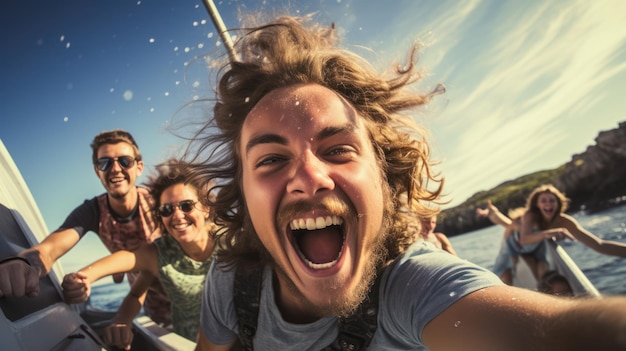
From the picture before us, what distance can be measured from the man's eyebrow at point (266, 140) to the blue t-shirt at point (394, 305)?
626 millimetres

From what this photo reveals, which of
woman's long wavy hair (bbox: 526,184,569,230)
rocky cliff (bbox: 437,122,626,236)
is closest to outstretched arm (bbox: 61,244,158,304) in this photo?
woman's long wavy hair (bbox: 526,184,569,230)

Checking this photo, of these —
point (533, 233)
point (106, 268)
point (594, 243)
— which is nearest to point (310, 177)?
point (106, 268)

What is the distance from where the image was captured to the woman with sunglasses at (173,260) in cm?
266

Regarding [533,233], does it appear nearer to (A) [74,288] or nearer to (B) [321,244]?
(B) [321,244]

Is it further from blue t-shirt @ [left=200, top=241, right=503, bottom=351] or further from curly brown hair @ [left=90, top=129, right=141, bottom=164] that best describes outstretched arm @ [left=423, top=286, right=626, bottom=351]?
curly brown hair @ [left=90, top=129, right=141, bottom=164]

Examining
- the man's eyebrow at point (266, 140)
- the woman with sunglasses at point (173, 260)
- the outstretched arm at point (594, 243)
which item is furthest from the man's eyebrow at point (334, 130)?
the outstretched arm at point (594, 243)

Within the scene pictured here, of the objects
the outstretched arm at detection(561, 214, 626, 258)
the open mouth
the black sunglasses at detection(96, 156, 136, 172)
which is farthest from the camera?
the outstretched arm at detection(561, 214, 626, 258)

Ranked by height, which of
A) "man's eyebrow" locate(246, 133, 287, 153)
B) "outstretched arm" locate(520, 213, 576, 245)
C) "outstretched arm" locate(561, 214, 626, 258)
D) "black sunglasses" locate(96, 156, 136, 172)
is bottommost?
"outstretched arm" locate(561, 214, 626, 258)

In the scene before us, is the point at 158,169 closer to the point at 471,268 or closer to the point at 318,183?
the point at 318,183

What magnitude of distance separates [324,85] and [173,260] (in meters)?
1.87

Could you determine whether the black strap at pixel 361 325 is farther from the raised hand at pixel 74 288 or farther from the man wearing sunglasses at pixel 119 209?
the man wearing sunglasses at pixel 119 209

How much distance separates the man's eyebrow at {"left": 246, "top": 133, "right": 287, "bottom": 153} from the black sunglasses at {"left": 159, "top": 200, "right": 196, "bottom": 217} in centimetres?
158

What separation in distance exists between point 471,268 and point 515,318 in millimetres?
263

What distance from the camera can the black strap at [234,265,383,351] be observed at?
1.35m
